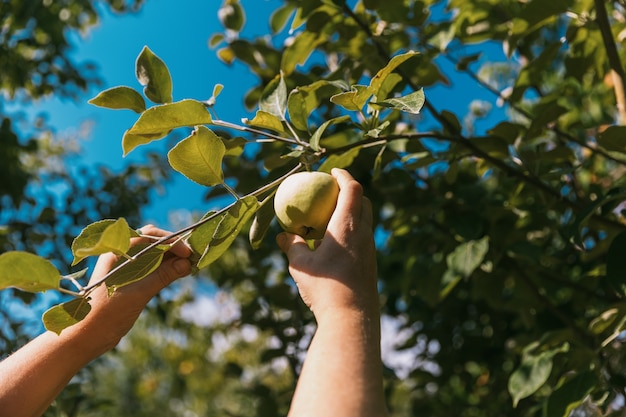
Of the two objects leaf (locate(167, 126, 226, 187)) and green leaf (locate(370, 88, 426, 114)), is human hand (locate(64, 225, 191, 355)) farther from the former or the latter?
green leaf (locate(370, 88, 426, 114))

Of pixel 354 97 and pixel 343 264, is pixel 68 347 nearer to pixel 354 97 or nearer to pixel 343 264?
pixel 343 264

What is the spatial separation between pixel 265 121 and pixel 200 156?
0.16 m

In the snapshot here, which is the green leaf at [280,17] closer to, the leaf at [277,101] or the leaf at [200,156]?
the leaf at [277,101]

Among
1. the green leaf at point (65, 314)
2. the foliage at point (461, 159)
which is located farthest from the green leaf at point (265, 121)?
the green leaf at point (65, 314)

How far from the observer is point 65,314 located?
937mm

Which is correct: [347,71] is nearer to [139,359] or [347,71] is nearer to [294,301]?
[294,301]

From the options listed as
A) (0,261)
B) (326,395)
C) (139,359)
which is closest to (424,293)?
(326,395)

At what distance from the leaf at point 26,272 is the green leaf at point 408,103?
51 centimetres

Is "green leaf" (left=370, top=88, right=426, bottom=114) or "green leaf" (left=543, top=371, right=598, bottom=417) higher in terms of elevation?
"green leaf" (left=370, top=88, right=426, bottom=114)

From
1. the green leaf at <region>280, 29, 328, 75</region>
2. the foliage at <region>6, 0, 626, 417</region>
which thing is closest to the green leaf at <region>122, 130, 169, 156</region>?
the foliage at <region>6, 0, 626, 417</region>

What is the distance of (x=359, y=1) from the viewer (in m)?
1.77

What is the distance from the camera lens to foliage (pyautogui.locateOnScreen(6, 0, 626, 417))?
1094 millimetres

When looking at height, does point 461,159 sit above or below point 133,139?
below

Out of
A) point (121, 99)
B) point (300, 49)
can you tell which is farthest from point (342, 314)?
point (300, 49)
